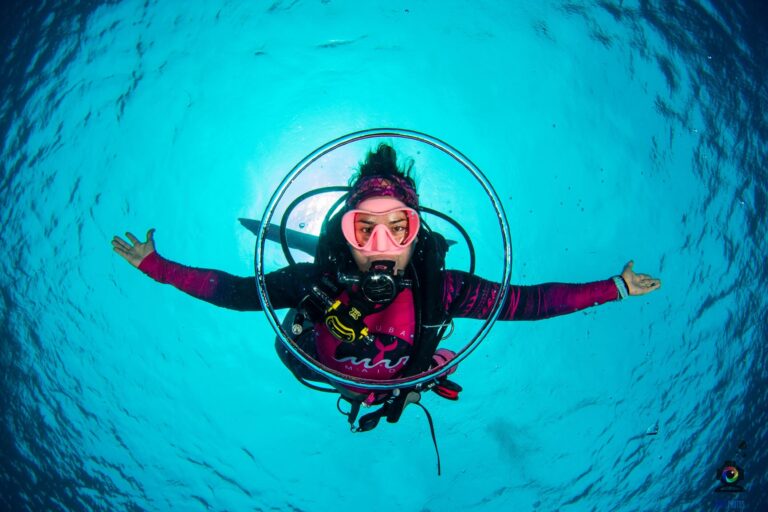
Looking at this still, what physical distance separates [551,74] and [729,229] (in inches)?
234

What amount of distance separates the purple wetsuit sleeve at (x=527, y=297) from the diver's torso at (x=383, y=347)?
0.54m

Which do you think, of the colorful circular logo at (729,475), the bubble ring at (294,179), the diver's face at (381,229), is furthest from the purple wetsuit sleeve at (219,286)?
the colorful circular logo at (729,475)

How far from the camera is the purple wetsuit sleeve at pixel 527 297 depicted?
4.62 metres

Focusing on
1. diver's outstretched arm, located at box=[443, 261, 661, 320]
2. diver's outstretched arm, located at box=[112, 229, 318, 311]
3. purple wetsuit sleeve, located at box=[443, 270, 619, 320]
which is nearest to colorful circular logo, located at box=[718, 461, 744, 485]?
diver's outstretched arm, located at box=[443, 261, 661, 320]

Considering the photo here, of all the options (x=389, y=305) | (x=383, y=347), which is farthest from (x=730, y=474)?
(x=389, y=305)

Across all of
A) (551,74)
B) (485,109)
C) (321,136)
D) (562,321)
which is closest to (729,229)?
(562,321)

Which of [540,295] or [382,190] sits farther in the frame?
[540,295]

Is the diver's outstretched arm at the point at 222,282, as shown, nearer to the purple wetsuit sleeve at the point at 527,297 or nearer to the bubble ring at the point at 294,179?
the bubble ring at the point at 294,179

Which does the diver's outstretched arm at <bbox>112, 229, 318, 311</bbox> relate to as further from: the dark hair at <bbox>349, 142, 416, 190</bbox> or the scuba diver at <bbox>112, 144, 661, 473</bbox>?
the dark hair at <bbox>349, 142, 416, 190</bbox>

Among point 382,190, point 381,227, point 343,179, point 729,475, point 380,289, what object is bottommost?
point 729,475

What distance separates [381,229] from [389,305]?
39.2 inches

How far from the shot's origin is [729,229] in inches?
361

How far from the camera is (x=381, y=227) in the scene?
406 centimetres

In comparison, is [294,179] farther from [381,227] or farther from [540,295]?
[540,295]
